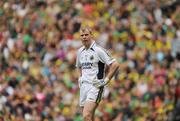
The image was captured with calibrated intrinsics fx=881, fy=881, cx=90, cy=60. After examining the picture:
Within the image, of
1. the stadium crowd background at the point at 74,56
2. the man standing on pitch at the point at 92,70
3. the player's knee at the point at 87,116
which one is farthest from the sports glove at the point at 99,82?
the stadium crowd background at the point at 74,56

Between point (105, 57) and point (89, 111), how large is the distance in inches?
39.5

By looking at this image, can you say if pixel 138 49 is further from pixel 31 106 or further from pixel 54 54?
pixel 31 106

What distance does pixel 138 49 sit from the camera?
87.7 feet

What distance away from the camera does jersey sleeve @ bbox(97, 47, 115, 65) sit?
15.5 m

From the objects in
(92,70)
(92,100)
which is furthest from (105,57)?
(92,100)

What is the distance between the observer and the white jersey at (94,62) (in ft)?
51.2

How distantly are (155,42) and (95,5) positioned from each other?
3.41m

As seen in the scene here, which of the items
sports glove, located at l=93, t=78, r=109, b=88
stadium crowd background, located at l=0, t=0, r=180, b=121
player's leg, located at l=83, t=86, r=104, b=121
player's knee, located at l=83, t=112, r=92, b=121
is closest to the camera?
player's knee, located at l=83, t=112, r=92, b=121

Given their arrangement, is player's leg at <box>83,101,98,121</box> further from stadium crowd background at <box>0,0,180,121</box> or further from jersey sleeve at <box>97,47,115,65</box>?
stadium crowd background at <box>0,0,180,121</box>

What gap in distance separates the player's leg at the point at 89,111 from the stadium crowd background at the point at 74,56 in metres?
7.30

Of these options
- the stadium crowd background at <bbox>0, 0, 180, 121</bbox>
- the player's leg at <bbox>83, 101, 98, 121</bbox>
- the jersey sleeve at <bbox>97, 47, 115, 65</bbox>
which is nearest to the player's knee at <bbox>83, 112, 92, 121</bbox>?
the player's leg at <bbox>83, 101, 98, 121</bbox>

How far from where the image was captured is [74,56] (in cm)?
2670

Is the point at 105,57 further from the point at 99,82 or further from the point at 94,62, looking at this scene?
the point at 99,82

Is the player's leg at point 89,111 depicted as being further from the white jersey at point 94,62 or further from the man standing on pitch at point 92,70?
the white jersey at point 94,62
